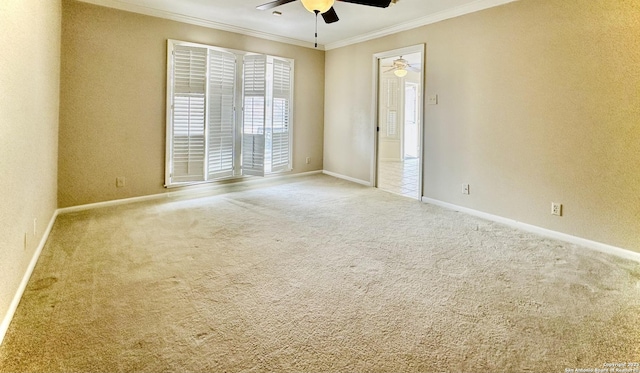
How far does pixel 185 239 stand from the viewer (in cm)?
327

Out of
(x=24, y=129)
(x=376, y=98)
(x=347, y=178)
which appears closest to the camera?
(x=24, y=129)

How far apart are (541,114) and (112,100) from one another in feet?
16.6

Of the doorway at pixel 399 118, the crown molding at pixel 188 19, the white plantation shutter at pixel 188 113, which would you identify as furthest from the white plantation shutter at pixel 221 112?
the doorway at pixel 399 118

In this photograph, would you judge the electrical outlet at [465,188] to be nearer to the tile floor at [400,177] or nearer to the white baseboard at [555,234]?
the white baseboard at [555,234]

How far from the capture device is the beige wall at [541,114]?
2.99m

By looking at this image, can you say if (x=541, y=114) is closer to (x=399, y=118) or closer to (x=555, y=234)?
(x=555, y=234)

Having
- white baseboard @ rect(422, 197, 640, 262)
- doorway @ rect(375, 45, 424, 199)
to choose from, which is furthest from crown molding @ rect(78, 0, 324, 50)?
white baseboard @ rect(422, 197, 640, 262)

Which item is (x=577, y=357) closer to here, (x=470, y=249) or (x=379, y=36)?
(x=470, y=249)

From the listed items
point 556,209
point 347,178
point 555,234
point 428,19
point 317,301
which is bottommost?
point 317,301

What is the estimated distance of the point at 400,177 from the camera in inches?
272

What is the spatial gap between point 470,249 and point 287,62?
4.50m

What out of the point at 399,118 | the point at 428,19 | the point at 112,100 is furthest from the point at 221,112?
the point at 399,118

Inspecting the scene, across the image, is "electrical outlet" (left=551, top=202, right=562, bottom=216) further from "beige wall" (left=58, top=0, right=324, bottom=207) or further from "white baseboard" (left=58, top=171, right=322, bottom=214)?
"beige wall" (left=58, top=0, right=324, bottom=207)

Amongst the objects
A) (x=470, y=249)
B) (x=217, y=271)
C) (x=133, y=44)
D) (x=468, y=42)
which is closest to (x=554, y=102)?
(x=468, y=42)
